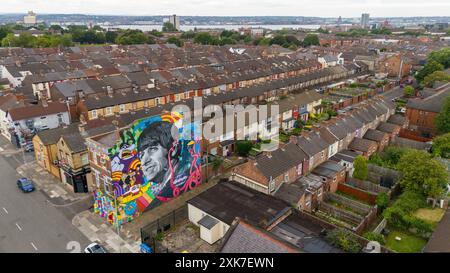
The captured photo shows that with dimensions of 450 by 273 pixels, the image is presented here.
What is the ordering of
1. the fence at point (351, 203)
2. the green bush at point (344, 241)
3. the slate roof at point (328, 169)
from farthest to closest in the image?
the slate roof at point (328, 169) < the fence at point (351, 203) < the green bush at point (344, 241)

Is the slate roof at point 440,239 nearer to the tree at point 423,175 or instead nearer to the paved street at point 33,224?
the tree at point 423,175

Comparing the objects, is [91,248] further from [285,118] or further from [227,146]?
[285,118]

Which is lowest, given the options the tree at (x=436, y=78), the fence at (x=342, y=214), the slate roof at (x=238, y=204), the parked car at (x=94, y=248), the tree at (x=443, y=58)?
the parked car at (x=94, y=248)

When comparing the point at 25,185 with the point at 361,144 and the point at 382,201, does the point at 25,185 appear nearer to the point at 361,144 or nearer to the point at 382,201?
the point at 382,201

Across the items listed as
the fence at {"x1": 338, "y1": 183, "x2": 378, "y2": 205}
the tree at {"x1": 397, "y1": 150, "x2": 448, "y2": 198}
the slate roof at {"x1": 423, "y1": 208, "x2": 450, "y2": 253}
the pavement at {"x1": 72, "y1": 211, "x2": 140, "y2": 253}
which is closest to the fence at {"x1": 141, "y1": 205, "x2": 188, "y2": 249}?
the pavement at {"x1": 72, "y1": 211, "x2": 140, "y2": 253}

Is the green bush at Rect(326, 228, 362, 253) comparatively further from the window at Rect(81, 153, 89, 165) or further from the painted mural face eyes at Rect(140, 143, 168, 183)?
the window at Rect(81, 153, 89, 165)

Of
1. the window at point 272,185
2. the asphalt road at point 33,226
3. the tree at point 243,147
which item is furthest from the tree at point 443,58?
the asphalt road at point 33,226
